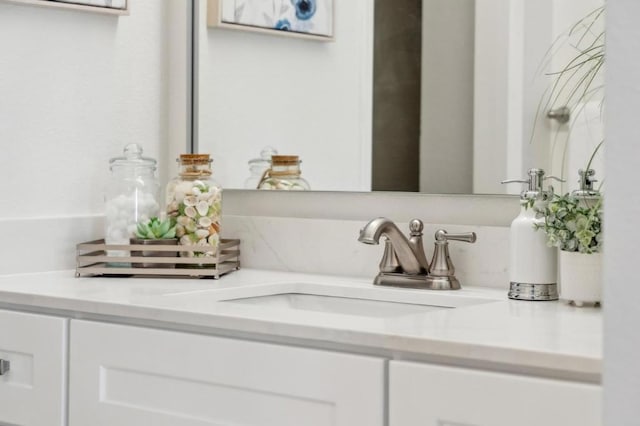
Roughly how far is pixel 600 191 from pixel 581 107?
160 millimetres

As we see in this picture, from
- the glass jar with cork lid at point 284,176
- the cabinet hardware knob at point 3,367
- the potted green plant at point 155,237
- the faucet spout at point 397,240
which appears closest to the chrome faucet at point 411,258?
the faucet spout at point 397,240

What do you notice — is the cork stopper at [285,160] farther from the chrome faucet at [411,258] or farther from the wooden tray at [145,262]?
the chrome faucet at [411,258]

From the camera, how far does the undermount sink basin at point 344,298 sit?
1675mm

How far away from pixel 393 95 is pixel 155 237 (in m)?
0.55

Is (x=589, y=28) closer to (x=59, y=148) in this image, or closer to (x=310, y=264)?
(x=310, y=264)

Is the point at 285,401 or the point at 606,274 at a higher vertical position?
the point at 606,274

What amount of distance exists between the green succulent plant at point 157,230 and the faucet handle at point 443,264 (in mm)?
552

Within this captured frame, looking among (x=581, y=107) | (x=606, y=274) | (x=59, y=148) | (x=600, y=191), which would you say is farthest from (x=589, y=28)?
(x=59, y=148)

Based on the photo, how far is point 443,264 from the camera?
5.71 feet

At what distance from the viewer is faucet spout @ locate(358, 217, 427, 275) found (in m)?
1.71

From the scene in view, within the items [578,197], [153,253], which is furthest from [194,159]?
[578,197]

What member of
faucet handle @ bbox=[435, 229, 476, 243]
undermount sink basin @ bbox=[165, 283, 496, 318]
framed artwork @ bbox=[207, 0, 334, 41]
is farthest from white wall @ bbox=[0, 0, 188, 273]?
faucet handle @ bbox=[435, 229, 476, 243]

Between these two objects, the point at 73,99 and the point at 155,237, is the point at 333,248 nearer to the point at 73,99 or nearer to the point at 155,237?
the point at 155,237

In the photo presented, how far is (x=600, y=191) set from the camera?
1.59 m
